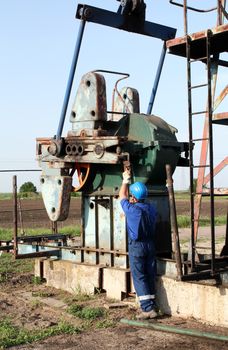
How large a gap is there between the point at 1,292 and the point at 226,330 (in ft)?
11.9

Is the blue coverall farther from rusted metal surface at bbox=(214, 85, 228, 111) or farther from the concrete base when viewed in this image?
rusted metal surface at bbox=(214, 85, 228, 111)

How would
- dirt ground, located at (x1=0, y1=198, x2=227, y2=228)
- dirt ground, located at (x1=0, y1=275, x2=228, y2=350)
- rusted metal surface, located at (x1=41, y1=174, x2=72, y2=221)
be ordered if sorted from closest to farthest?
dirt ground, located at (x1=0, y1=275, x2=228, y2=350) → rusted metal surface, located at (x1=41, y1=174, x2=72, y2=221) → dirt ground, located at (x1=0, y1=198, x2=227, y2=228)

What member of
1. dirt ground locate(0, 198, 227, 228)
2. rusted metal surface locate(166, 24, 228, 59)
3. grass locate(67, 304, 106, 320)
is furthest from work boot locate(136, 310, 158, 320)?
dirt ground locate(0, 198, 227, 228)

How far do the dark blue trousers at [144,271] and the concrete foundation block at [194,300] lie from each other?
177 mm

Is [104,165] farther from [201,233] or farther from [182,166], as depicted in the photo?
[201,233]

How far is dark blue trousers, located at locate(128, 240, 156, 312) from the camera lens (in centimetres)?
616

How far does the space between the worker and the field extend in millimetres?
274

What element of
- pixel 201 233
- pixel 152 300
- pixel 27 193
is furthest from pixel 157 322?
pixel 27 193

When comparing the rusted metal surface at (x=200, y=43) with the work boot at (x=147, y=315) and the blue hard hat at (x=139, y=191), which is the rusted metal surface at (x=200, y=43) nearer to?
the blue hard hat at (x=139, y=191)

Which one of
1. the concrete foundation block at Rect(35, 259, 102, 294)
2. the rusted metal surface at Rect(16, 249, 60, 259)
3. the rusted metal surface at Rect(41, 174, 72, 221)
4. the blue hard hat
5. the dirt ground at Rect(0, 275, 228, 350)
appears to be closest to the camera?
the dirt ground at Rect(0, 275, 228, 350)

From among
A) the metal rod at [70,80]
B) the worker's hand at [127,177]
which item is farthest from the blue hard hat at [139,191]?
the metal rod at [70,80]

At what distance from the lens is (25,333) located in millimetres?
5625

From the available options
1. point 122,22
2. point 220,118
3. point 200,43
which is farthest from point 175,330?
A: point 122,22

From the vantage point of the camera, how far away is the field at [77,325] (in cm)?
527
